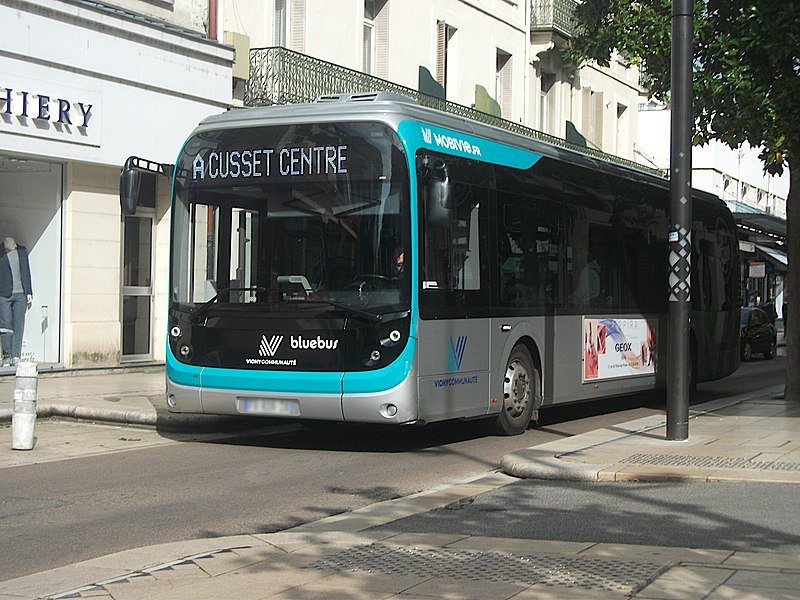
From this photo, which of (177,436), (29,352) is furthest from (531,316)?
(29,352)

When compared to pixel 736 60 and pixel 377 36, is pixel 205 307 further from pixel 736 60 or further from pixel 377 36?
pixel 377 36

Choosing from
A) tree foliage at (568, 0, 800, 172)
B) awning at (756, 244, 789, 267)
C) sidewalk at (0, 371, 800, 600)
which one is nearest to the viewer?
sidewalk at (0, 371, 800, 600)

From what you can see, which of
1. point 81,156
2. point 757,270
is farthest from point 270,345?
point 757,270

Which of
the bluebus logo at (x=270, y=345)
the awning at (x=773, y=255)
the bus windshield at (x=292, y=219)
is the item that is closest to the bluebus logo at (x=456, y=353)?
the bus windshield at (x=292, y=219)

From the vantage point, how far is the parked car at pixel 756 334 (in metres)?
32.2

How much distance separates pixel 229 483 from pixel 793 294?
32.2ft

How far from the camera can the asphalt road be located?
787 centimetres

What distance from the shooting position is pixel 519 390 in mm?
13125

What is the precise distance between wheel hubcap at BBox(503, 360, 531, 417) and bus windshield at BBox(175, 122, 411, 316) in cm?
228

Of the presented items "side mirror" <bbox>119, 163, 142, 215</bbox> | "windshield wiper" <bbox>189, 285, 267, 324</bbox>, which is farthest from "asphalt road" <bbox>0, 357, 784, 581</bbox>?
Result: "side mirror" <bbox>119, 163, 142, 215</bbox>

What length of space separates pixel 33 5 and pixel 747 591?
15.0 metres

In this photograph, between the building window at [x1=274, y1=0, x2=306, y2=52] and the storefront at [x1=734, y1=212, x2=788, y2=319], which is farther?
the storefront at [x1=734, y1=212, x2=788, y2=319]

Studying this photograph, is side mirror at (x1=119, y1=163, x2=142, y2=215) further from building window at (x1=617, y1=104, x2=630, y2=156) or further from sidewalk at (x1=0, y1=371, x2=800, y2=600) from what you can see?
building window at (x1=617, y1=104, x2=630, y2=156)

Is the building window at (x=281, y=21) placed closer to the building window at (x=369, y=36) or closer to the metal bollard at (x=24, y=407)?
the building window at (x=369, y=36)
